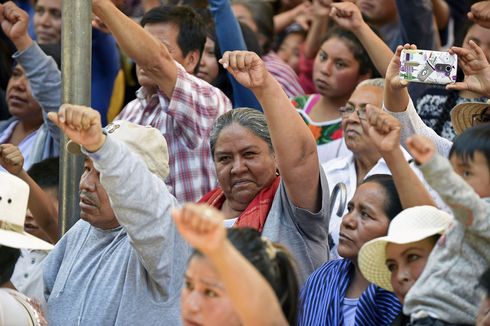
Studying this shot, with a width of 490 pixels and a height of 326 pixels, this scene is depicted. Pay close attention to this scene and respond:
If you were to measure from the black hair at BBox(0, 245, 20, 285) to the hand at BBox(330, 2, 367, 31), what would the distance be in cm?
193

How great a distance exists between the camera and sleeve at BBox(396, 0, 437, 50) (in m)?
5.76

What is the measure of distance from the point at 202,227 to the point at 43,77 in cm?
307

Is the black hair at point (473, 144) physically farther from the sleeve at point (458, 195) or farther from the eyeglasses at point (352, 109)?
the eyeglasses at point (352, 109)

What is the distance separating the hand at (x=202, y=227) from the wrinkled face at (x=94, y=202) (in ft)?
4.73

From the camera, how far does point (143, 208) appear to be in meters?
3.85

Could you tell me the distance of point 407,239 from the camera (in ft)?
11.8

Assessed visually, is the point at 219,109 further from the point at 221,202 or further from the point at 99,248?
the point at 99,248

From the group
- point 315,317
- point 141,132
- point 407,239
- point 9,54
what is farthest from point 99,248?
point 9,54

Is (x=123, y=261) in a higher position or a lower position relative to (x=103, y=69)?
higher

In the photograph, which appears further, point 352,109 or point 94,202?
point 352,109

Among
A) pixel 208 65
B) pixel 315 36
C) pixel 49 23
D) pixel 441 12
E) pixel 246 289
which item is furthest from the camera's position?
pixel 315 36

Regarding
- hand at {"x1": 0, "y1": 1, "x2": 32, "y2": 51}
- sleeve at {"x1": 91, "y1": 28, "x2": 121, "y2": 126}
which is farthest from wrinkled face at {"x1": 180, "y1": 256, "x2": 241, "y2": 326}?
sleeve at {"x1": 91, "y1": 28, "x2": 121, "y2": 126}

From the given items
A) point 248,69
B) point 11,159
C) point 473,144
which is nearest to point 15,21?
point 11,159

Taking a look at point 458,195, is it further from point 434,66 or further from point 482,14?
point 482,14
